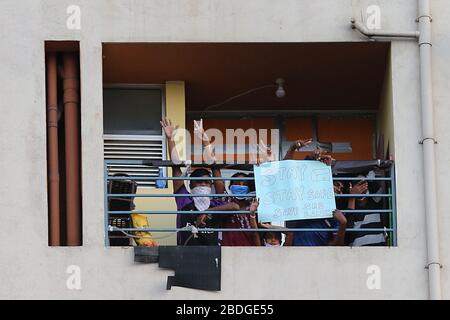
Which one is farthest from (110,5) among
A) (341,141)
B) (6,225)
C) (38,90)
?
(341,141)

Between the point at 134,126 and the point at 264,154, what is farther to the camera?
the point at 134,126

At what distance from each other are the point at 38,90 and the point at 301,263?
331 centimetres

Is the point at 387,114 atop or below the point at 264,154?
atop

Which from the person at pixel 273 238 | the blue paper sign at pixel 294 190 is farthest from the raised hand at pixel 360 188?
the person at pixel 273 238

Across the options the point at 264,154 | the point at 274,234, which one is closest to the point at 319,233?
the point at 274,234

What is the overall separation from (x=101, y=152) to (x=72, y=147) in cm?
44

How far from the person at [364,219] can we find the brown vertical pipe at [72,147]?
2896 mm

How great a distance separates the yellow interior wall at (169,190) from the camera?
20344 millimetres

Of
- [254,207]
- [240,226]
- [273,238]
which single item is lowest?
[273,238]

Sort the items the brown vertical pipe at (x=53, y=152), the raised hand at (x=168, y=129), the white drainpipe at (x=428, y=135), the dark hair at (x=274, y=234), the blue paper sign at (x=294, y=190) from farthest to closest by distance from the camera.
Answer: the raised hand at (x=168, y=129) → the dark hair at (x=274, y=234) → the blue paper sign at (x=294, y=190) → the brown vertical pipe at (x=53, y=152) → the white drainpipe at (x=428, y=135)

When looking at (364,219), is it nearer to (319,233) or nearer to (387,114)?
(319,233)

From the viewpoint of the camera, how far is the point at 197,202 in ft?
62.8

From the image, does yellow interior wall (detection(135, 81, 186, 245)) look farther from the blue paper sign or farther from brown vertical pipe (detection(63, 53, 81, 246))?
the blue paper sign

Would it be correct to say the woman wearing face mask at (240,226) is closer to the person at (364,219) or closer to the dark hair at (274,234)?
the dark hair at (274,234)
